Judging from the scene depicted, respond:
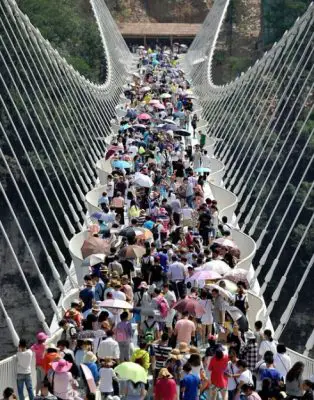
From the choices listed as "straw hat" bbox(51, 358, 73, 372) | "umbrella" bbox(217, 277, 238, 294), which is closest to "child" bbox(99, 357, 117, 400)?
"straw hat" bbox(51, 358, 73, 372)

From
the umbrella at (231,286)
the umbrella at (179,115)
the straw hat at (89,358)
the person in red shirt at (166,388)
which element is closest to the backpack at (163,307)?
the umbrella at (231,286)

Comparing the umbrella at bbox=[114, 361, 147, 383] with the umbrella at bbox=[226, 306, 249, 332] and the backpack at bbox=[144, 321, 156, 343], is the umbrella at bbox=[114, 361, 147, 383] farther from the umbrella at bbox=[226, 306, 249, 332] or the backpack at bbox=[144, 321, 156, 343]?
the umbrella at bbox=[226, 306, 249, 332]

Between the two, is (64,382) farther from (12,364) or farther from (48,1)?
(48,1)

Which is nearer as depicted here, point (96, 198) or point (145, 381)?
point (145, 381)

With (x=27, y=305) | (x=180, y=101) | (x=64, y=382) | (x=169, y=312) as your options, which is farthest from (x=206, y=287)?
(x=27, y=305)

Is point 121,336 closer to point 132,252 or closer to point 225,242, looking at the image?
point 132,252

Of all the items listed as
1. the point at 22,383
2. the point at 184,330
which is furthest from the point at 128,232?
the point at 22,383

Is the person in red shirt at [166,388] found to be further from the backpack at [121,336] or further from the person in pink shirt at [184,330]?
the person in pink shirt at [184,330]
